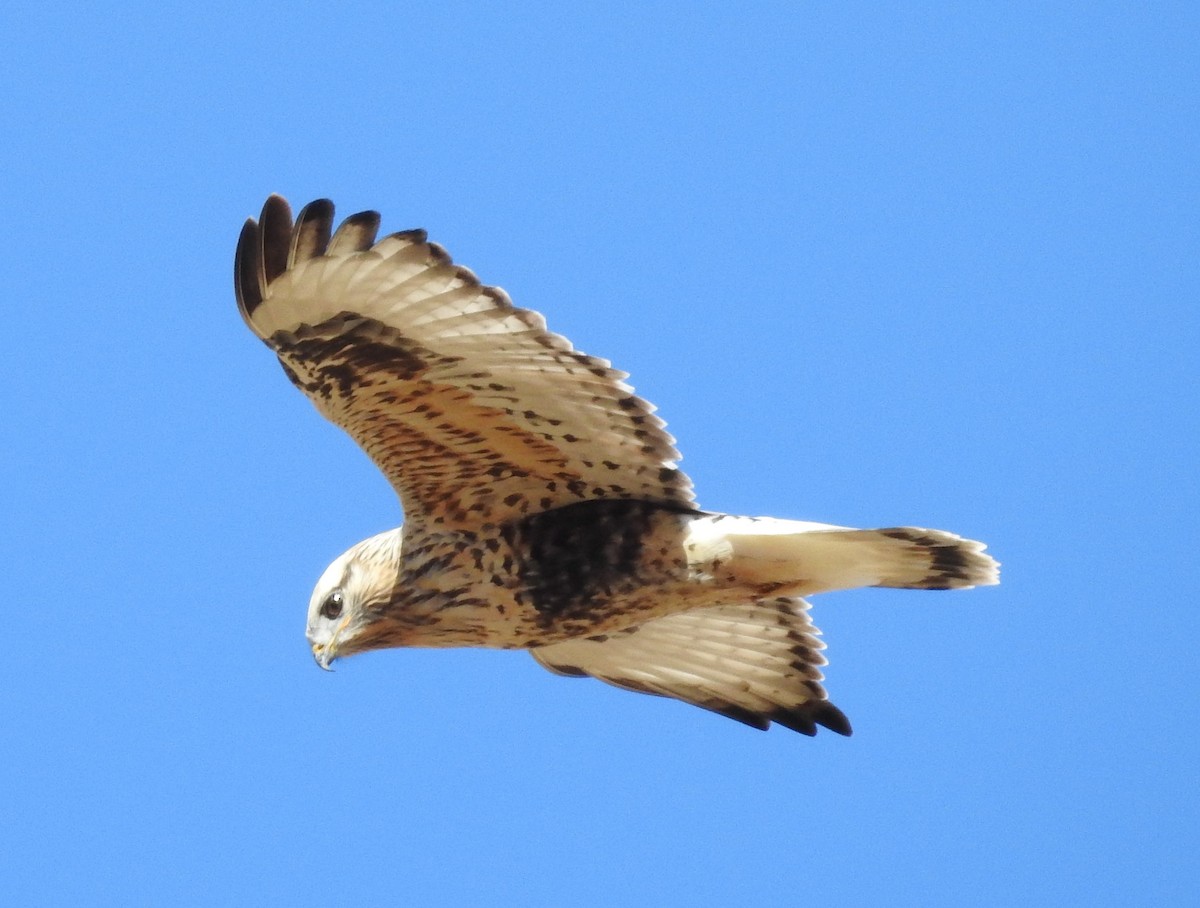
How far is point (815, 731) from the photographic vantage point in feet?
22.7

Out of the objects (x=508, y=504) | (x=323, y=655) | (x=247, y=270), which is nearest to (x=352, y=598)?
(x=323, y=655)

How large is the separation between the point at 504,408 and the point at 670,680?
1565 millimetres

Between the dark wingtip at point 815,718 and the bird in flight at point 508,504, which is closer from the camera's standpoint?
the bird in flight at point 508,504

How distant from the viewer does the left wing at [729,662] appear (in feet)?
22.5

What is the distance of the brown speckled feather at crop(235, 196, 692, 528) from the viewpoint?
5465 millimetres

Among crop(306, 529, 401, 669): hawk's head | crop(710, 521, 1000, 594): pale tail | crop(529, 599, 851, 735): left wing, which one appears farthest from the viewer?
crop(529, 599, 851, 735): left wing

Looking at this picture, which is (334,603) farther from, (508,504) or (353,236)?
(353,236)

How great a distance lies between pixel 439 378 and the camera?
568cm

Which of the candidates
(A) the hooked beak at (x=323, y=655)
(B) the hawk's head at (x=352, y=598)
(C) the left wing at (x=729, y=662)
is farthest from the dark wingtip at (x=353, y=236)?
(C) the left wing at (x=729, y=662)

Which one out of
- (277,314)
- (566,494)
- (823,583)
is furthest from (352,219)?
(823,583)

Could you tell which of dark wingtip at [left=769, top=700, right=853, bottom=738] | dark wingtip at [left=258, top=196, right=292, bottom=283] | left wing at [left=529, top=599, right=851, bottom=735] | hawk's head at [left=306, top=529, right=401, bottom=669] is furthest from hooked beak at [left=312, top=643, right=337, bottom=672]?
dark wingtip at [left=769, top=700, right=853, bottom=738]

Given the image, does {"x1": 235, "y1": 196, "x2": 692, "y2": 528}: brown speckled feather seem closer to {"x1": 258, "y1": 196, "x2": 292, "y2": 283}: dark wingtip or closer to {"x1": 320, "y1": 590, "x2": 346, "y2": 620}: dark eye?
{"x1": 258, "y1": 196, "x2": 292, "y2": 283}: dark wingtip

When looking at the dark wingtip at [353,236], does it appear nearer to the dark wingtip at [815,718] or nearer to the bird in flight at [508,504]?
the bird in flight at [508,504]

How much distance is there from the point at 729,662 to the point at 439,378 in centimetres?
178
